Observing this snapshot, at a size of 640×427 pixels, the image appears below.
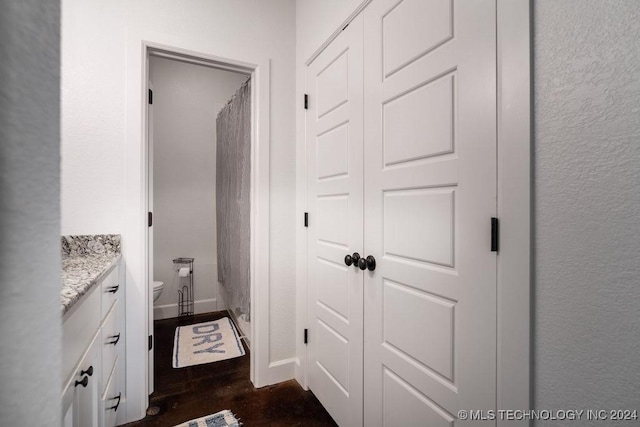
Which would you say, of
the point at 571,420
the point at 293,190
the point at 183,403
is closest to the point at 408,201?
the point at 571,420

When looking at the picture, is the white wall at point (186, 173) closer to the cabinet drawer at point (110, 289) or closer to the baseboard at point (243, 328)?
the baseboard at point (243, 328)

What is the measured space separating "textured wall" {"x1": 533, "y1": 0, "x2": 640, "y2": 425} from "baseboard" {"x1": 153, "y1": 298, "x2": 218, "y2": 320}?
309 cm

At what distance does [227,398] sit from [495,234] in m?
1.76

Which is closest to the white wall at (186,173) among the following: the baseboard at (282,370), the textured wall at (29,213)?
the baseboard at (282,370)

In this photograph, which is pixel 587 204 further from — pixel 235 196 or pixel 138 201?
pixel 235 196

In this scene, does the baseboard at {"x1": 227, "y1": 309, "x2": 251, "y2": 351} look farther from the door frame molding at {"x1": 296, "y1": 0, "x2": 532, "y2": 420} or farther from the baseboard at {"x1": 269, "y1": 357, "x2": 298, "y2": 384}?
the door frame molding at {"x1": 296, "y1": 0, "x2": 532, "y2": 420}

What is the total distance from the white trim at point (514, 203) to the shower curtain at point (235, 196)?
5.58 ft

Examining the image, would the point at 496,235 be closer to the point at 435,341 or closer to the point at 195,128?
the point at 435,341

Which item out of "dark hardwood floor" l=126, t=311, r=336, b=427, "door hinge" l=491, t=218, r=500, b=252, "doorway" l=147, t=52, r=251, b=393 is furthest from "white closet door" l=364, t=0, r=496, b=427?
"doorway" l=147, t=52, r=251, b=393

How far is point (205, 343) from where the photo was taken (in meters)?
2.50

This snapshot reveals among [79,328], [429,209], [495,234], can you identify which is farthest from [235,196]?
[495,234]

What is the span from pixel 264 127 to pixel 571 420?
185 centimetres

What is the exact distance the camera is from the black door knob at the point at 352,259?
1.39 meters

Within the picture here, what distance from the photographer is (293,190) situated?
2031mm
